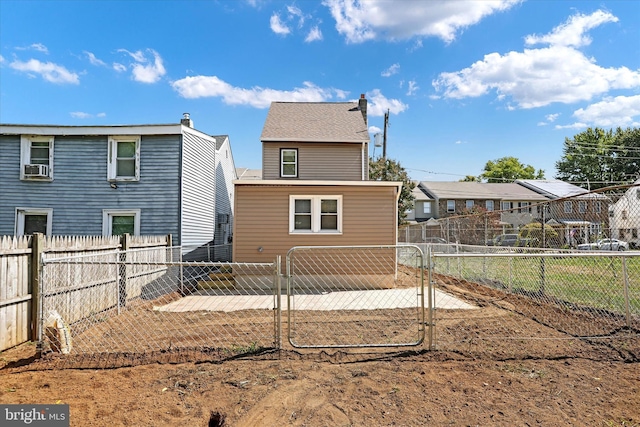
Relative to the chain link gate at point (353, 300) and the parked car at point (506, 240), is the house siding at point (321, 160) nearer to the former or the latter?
the chain link gate at point (353, 300)

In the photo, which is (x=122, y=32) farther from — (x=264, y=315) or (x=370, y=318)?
(x=370, y=318)

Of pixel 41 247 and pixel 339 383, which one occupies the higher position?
pixel 41 247

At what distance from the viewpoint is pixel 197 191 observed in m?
14.4

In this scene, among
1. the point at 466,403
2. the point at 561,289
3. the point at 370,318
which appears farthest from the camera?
the point at 561,289

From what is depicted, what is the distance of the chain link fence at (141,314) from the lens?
4.91 meters

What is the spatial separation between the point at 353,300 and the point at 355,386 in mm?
5586

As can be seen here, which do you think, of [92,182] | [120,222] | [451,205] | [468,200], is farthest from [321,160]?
[468,200]

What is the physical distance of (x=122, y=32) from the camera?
12156 millimetres

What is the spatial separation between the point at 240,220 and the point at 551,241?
1021 centimetres

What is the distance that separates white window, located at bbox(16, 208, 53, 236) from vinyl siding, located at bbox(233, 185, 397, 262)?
723 cm

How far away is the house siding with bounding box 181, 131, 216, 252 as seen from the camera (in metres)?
13.1

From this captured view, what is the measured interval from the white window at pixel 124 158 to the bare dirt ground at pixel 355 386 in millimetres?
8716

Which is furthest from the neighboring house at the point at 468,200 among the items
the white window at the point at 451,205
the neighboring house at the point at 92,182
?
the neighboring house at the point at 92,182

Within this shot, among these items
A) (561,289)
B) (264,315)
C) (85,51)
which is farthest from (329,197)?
(85,51)
